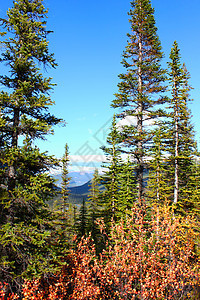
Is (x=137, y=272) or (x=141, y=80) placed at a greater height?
(x=141, y=80)

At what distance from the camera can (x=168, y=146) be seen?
72.3ft

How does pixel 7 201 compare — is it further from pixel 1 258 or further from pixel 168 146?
pixel 168 146

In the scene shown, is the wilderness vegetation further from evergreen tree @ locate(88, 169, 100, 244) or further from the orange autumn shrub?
evergreen tree @ locate(88, 169, 100, 244)

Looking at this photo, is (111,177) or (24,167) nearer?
(24,167)

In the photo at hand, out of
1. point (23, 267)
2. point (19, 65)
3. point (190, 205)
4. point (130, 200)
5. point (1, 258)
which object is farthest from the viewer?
point (190, 205)

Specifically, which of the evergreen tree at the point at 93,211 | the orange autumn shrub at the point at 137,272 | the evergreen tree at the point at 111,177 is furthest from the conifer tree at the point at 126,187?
the orange autumn shrub at the point at 137,272

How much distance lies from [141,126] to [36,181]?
11178 millimetres

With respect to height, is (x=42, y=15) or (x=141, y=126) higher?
(x=42, y=15)

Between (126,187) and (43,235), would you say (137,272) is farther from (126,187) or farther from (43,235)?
(126,187)

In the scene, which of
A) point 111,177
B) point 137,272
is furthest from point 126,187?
point 137,272

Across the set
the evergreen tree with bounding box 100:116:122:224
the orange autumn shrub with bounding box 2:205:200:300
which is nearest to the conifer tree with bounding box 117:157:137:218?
the evergreen tree with bounding box 100:116:122:224

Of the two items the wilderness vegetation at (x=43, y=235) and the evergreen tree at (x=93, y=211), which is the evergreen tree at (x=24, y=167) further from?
the evergreen tree at (x=93, y=211)

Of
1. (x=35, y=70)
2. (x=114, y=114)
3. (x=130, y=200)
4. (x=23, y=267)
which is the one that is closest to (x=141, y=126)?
(x=114, y=114)

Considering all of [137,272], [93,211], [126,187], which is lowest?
[93,211]
